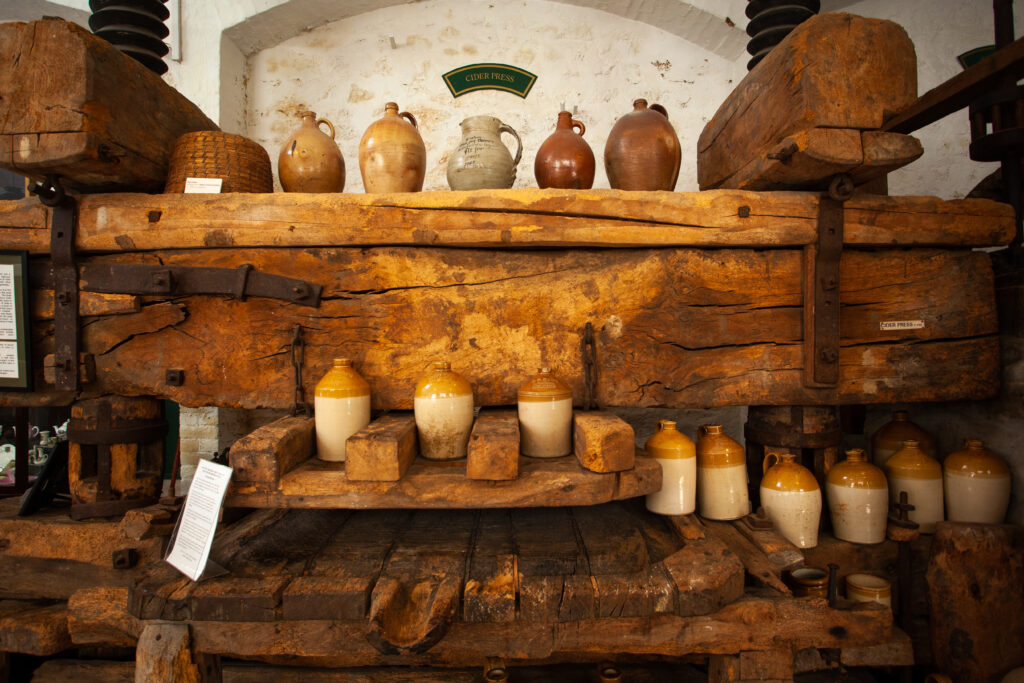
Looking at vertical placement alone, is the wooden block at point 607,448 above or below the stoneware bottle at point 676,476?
above

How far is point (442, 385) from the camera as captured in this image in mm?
1543

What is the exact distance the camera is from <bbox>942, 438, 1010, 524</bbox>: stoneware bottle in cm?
177

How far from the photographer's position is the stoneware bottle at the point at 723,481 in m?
1.77

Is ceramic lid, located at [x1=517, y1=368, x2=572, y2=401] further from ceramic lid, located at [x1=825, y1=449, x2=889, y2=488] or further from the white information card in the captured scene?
ceramic lid, located at [x1=825, y1=449, x2=889, y2=488]

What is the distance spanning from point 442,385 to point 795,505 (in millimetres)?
1263

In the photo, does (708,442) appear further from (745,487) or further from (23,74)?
(23,74)

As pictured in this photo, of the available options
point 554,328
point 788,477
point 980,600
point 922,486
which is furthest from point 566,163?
point 980,600

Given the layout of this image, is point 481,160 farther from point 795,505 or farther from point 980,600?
point 980,600

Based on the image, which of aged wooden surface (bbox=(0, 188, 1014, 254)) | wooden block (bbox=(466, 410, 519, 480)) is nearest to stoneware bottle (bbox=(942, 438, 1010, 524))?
aged wooden surface (bbox=(0, 188, 1014, 254))

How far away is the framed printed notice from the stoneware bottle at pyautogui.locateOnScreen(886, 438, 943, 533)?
3.12 m

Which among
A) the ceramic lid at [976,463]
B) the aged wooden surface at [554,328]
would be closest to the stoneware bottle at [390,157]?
the aged wooden surface at [554,328]

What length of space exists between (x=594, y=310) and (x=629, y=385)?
29 cm

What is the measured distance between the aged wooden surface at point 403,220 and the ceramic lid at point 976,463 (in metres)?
0.87

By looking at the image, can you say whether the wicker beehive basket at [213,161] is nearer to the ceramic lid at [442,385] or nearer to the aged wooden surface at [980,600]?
the ceramic lid at [442,385]
